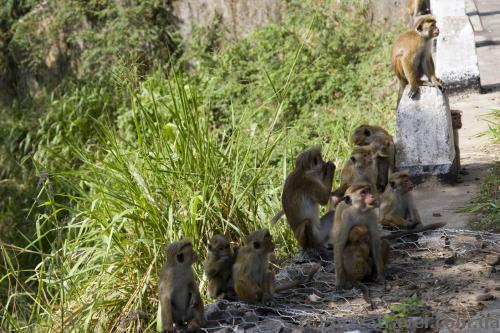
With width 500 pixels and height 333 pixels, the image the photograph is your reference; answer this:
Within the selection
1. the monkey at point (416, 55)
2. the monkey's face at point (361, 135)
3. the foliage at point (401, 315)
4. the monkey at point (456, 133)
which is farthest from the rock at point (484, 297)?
the monkey at point (416, 55)

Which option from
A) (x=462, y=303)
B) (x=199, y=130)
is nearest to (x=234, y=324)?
(x=462, y=303)

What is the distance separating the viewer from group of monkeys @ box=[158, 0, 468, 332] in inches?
234

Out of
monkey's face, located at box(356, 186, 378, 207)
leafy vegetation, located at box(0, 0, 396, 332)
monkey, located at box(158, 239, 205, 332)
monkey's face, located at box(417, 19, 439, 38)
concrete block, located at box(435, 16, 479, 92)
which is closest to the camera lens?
monkey, located at box(158, 239, 205, 332)

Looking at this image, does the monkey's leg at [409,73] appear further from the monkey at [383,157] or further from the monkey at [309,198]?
the monkey at [309,198]

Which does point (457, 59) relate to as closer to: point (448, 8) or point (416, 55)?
point (448, 8)

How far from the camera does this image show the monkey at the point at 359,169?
7.09m

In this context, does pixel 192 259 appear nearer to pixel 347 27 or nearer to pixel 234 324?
pixel 234 324

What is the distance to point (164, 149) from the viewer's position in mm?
8281

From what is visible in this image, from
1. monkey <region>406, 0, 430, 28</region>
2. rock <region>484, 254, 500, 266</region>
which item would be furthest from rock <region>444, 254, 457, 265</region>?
monkey <region>406, 0, 430, 28</region>

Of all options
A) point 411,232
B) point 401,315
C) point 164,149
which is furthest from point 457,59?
point 401,315

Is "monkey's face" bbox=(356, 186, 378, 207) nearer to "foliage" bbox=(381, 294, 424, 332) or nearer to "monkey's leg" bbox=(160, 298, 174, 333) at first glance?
"foliage" bbox=(381, 294, 424, 332)

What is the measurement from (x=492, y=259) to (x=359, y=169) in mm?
1279

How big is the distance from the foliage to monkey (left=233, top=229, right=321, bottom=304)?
1.01 m

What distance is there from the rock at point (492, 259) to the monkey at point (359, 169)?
1.05 m
